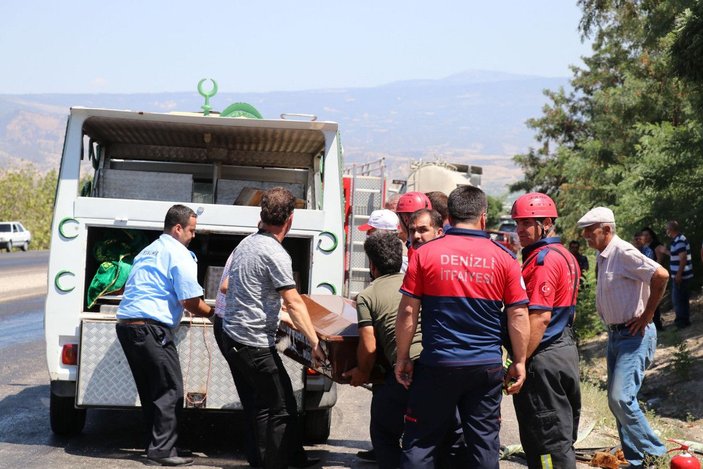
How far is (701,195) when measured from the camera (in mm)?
14234

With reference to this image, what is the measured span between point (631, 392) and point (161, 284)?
349 centimetres

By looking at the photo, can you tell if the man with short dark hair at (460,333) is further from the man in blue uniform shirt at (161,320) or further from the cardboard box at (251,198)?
the cardboard box at (251,198)

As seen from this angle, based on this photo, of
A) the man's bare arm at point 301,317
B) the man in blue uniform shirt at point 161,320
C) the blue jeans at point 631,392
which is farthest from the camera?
the man in blue uniform shirt at point 161,320

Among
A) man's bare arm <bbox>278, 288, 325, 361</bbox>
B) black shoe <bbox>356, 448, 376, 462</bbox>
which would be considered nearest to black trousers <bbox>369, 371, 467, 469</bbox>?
man's bare arm <bbox>278, 288, 325, 361</bbox>

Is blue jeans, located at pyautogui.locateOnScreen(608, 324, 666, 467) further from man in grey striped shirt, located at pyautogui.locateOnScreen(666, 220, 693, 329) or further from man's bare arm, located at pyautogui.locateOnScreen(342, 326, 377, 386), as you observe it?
man in grey striped shirt, located at pyautogui.locateOnScreen(666, 220, 693, 329)

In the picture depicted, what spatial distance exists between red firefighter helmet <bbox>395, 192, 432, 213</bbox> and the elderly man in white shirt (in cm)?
127

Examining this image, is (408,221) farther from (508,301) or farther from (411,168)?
(411,168)

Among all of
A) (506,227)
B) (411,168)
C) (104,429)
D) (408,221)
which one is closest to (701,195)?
(408,221)

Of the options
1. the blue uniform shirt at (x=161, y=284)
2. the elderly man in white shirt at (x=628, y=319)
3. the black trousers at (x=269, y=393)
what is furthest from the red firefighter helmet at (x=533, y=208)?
the blue uniform shirt at (x=161, y=284)

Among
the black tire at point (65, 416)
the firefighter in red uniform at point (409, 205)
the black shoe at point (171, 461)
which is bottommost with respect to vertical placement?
the black shoe at point (171, 461)

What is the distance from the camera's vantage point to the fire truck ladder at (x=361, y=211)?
1448 cm

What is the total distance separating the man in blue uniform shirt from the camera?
745 cm

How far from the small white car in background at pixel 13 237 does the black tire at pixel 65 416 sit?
51.9 m

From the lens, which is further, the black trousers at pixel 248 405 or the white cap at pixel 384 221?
the white cap at pixel 384 221
